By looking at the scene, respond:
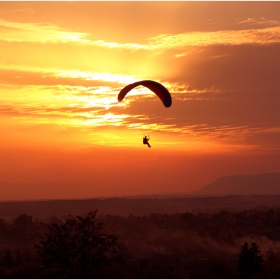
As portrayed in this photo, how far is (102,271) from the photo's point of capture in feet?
137

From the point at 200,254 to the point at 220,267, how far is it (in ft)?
57.9

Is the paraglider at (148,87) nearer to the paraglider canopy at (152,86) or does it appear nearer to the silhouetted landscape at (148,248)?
the paraglider canopy at (152,86)

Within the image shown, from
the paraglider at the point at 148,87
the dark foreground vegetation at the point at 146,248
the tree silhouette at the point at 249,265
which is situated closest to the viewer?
the dark foreground vegetation at the point at 146,248

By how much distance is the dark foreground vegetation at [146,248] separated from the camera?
37.2 m

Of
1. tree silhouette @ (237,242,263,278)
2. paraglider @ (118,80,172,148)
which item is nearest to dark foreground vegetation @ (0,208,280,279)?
tree silhouette @ (237,242,263,278)

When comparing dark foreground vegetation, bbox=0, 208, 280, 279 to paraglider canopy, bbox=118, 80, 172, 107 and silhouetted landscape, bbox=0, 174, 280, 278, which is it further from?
paraglider canopy, bbox=118, 80, 172, 107

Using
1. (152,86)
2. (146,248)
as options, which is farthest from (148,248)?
(152,86)

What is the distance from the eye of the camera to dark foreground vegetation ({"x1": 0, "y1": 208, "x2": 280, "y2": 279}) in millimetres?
37250

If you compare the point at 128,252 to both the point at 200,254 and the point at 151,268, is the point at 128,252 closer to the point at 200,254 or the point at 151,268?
the point at 200,254

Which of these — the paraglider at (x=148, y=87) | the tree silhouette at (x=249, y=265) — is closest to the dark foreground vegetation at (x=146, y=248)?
the tree silhouette at (x=249, y=265)

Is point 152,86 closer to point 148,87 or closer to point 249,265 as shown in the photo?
point 148,87

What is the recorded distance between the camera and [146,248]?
2736 inches

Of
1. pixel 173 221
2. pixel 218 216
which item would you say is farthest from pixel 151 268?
pixel 218 216

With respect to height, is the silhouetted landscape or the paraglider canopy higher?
the paraglider canopy
